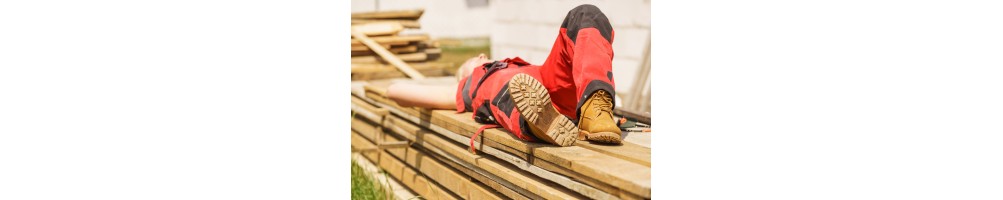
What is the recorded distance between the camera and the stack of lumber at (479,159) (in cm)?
245

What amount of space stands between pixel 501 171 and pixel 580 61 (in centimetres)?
39

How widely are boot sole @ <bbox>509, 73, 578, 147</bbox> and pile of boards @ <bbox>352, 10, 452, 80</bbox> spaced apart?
2.62 metres

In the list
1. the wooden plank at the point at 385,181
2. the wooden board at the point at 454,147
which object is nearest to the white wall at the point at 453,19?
the wooden board at the point at 454,147

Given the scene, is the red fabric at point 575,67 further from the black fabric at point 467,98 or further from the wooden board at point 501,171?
the black fabric at point 467,98

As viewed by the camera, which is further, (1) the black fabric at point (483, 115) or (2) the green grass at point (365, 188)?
(2) the green grass at point (365, 188)

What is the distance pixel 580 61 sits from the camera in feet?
9.37

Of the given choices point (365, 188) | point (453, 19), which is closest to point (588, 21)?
point (365, 188)

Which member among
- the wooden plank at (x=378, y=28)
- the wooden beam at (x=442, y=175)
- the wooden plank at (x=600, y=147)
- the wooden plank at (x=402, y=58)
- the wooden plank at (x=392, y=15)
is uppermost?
the wooden plank at (x=392, y=15)

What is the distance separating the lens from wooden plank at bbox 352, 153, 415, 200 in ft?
12.8

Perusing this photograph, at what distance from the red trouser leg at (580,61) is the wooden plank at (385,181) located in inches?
38.5

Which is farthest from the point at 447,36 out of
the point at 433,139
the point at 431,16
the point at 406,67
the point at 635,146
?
the point at 635,146
